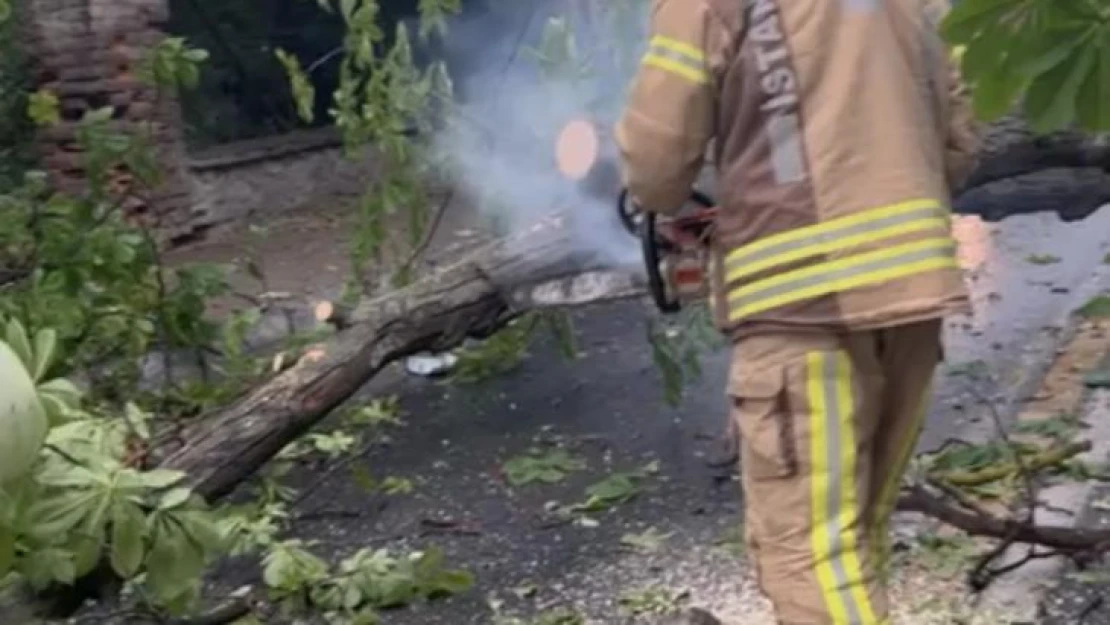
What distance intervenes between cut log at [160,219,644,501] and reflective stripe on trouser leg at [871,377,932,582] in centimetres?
138

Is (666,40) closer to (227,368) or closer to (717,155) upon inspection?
(717,155)

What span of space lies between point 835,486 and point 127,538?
4.48ft

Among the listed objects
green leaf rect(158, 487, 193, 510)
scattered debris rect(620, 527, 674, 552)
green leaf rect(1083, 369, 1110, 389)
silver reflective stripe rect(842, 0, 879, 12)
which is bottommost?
green leaf rect(1083, 369, 1110, 389)

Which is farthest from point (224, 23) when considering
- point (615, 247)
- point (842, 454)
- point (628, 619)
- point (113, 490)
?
point (113, 490)

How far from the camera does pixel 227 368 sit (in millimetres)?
5617

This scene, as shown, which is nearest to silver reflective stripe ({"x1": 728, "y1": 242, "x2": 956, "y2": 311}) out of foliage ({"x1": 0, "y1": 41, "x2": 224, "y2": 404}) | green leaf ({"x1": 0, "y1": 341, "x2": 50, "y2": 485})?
green leaf ({"x1": 0, "y1": 341, "x2": 50, "y2": 485})

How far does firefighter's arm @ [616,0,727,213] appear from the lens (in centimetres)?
319

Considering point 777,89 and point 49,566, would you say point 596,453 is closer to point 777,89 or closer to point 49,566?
point 777,89

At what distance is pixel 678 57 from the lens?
3.19 m

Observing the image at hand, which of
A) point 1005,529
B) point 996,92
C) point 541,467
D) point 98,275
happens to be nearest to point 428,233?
point 541,467

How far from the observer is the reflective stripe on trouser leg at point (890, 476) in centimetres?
347

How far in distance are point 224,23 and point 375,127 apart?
5.45 metres

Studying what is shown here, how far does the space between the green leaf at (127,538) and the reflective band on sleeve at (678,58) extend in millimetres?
1253

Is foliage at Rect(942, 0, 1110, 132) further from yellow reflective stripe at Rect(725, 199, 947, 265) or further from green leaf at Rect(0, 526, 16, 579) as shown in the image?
yellow reflective stripe at Rect(725, 199, 947, 265)
